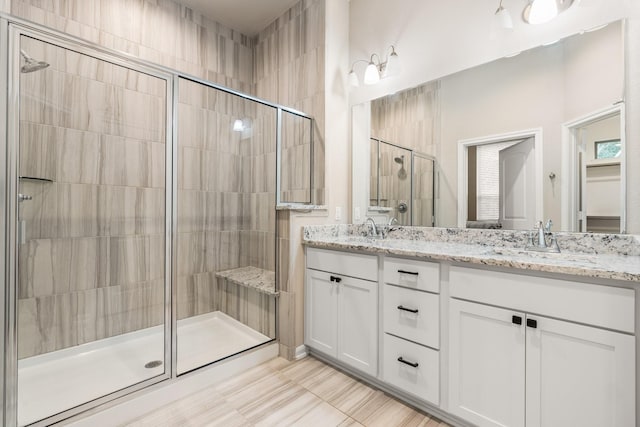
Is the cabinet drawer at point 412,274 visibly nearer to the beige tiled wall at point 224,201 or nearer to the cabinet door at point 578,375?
the cabinet door at point 578,375

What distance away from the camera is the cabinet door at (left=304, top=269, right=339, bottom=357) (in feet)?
6.41

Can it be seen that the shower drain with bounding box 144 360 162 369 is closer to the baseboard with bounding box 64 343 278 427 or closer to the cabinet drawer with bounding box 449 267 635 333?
the baseboard with bounding box 64 343 278 427

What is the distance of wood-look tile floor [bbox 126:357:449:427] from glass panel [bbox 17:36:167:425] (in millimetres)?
347

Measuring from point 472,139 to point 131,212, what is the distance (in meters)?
2.47

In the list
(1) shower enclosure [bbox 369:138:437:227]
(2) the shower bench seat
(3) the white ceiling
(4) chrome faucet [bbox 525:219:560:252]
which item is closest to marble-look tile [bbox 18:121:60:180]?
(2) the shower bench seat

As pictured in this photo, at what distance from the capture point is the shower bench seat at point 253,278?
7.49 feet

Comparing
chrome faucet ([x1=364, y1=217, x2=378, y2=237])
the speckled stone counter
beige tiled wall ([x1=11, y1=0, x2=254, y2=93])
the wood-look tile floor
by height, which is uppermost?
beige tiled wall ([x1=11, y1=0, x2=254, y2=93])

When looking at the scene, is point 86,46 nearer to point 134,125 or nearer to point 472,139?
point 134,125

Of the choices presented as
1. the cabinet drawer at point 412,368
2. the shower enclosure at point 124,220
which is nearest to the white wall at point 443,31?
the shower enclosure at point 124,220

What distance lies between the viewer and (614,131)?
56.1 inches

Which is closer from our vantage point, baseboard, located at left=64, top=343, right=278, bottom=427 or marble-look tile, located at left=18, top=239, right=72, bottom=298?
baseboard, located at left=64, top=343, right=278, bottom=427

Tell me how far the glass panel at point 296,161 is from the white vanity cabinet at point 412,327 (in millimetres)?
1114

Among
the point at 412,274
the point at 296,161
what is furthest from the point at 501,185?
the point at 296,161

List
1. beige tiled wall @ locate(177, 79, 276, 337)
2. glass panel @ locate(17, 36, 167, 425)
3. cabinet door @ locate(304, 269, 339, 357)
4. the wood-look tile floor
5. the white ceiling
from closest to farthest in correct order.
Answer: the wood-look tile floor < glass panel @ locate(17, 36, 167, 425) < cabinet door @ locate(304, 269, 339, 357) < beige tiled wall @ locate(177, 79, 276, 337) < the white ceiling
